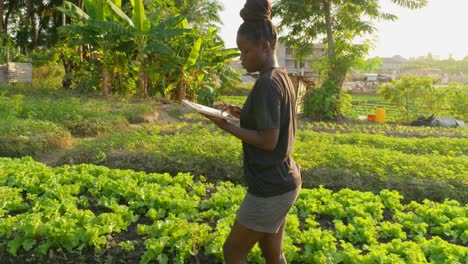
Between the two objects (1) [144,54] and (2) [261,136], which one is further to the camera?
(1) [144,54]

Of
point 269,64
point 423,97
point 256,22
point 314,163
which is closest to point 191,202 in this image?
point 269,64

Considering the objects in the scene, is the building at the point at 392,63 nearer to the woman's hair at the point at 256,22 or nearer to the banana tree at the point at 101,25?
the banana tree at the point at 101,25

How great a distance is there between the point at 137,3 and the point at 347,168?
32.5 feet

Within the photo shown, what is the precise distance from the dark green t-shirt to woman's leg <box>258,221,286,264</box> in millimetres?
357

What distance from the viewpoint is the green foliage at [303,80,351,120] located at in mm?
16188

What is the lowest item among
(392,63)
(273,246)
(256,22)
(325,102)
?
(273,246)

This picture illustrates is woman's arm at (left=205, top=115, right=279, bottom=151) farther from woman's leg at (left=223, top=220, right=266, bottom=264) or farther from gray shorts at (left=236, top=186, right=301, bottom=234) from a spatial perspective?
woman's leg at (left=223, top=220, right=266, bottom=264)

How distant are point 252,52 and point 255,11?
235mm

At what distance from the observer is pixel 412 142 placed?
404 inches

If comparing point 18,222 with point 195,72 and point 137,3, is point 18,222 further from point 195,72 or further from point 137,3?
point 195,72

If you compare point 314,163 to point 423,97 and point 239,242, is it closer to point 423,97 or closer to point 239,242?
point 239,242

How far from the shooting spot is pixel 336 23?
59.0 ft

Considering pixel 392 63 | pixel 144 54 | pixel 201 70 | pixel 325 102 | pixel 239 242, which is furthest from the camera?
pixel 392 63

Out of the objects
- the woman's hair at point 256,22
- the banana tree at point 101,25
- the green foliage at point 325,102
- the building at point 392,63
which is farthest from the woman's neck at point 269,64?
the building at point 392,63
